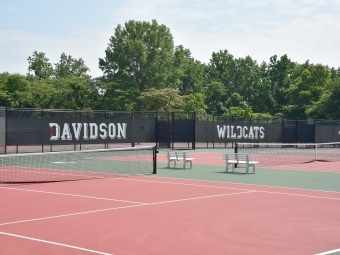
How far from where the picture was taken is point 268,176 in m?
20.7

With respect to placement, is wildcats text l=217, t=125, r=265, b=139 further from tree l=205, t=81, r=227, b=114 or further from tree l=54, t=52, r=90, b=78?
tree l=54, t=52, r=90, b=78

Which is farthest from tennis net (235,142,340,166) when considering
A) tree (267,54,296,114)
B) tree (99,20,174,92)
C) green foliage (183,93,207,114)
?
tree (267,54,296,114)

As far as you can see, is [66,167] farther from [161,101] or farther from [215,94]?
[215,94]

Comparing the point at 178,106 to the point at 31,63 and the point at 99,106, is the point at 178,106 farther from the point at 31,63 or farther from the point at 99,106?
the point at 31,63

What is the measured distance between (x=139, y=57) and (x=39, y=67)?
2992 centimetres

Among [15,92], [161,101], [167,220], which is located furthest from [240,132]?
[167,220]

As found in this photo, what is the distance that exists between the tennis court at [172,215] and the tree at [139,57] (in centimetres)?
5377

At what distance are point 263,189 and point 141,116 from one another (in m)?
43.0

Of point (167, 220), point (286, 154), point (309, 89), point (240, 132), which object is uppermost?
point (309, 89)

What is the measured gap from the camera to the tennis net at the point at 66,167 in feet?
66.6

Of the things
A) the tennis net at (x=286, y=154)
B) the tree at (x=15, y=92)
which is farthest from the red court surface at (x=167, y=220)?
the tree at (x=15, y=92)

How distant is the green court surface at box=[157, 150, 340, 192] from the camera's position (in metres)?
18.0

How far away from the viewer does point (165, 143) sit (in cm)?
4197

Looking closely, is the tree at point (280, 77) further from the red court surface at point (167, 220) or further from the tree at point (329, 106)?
the red court surface at point (167, 220)
